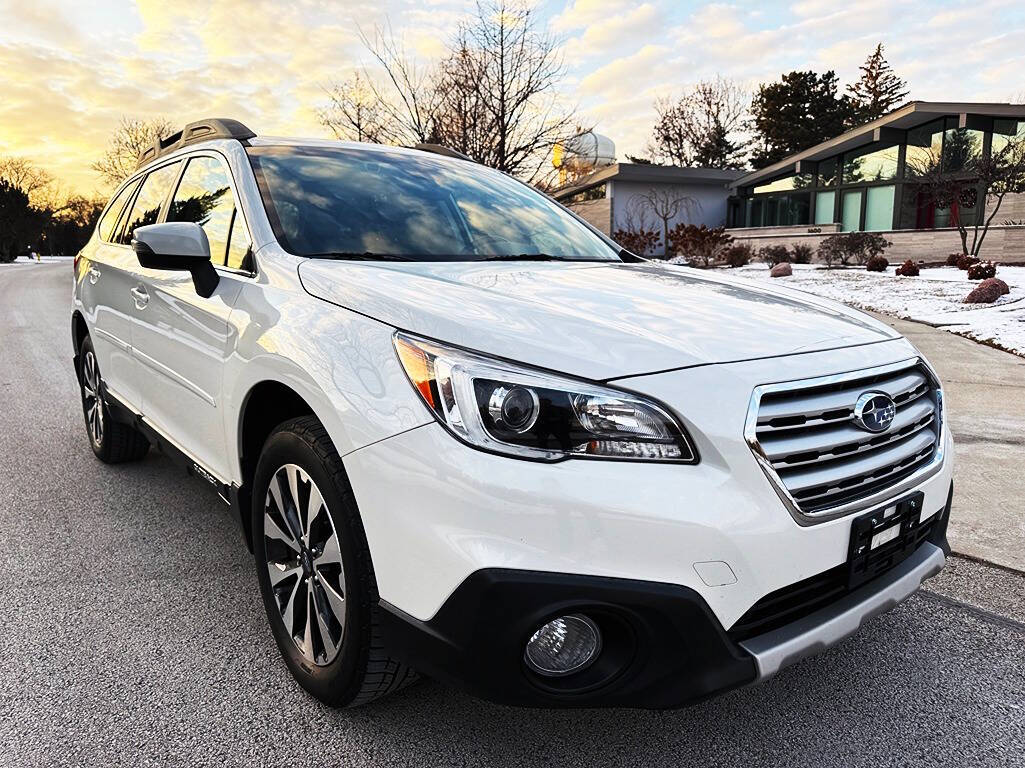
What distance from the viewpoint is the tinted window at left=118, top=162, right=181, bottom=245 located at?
3715 mm

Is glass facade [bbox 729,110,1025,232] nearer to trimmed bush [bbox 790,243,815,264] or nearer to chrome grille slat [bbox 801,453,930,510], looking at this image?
trimmed bush [bbox 790,243,815,264]

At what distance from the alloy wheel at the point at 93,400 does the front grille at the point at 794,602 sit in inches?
156

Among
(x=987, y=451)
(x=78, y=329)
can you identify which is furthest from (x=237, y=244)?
(x=987, y=451)

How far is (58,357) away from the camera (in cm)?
885

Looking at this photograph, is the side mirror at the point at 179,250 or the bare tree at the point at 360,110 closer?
the side mirror at the point at 179,250

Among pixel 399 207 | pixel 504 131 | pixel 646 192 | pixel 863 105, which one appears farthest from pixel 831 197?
pixel 399 207

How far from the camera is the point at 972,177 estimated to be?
78.7 feet

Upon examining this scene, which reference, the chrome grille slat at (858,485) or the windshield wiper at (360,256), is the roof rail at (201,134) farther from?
the chrome grille slat at (858,485)

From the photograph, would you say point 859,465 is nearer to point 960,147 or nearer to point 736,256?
point 736,256

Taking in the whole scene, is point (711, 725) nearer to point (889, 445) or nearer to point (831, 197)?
point (889, 445)

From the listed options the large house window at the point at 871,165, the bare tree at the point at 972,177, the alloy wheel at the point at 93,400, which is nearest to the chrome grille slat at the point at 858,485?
the alloy wheel at the point at 93,400

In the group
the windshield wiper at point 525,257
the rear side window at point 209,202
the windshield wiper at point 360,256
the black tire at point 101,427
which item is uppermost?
the rear side window at point 209,202

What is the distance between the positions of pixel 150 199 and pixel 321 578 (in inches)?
107

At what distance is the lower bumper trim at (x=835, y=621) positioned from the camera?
1.73m
